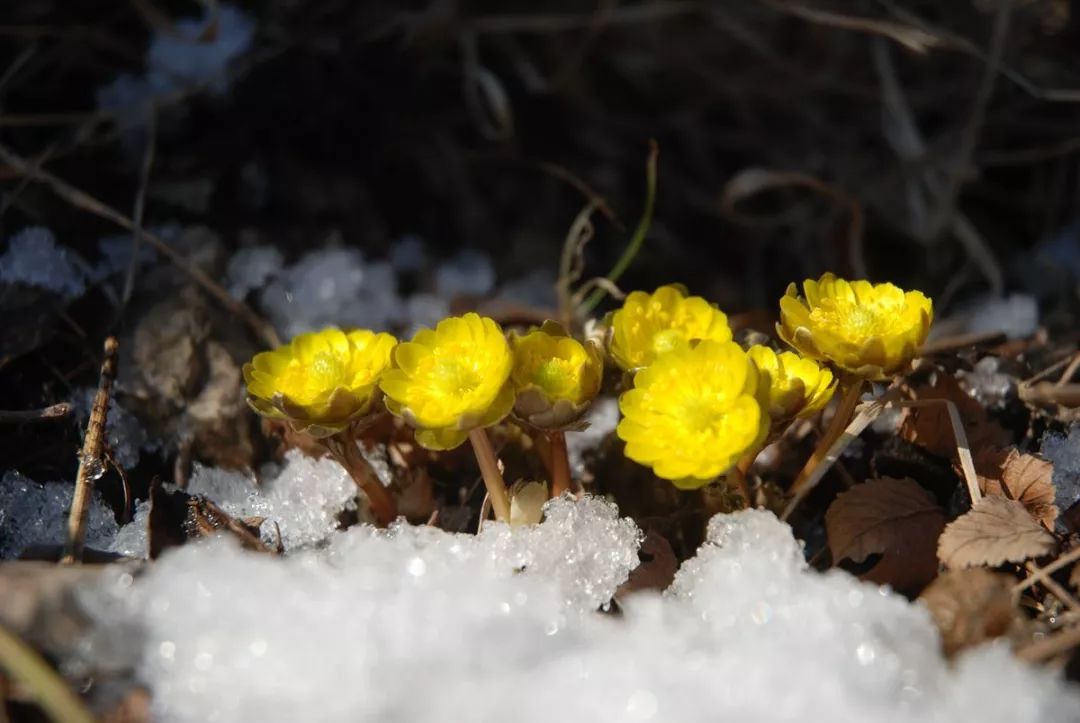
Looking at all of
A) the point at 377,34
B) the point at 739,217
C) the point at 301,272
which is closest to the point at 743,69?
the point at 739,217

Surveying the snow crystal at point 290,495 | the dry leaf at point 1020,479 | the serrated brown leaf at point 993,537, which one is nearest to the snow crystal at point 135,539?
the snow crystal at point 290,495

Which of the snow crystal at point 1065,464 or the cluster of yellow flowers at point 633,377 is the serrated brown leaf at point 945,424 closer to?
the snow crystal at point 1065,464

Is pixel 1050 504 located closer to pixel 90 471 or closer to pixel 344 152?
pixel 90 471

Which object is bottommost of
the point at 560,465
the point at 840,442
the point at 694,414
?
the point at 560,465

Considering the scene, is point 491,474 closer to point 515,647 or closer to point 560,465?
point 560,465

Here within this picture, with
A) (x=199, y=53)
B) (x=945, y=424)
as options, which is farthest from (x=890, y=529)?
(x=199, y=53)

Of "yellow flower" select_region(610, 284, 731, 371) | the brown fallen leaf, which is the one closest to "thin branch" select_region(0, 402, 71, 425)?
"yellow flower" select_region(610, 284, 731, 371)
